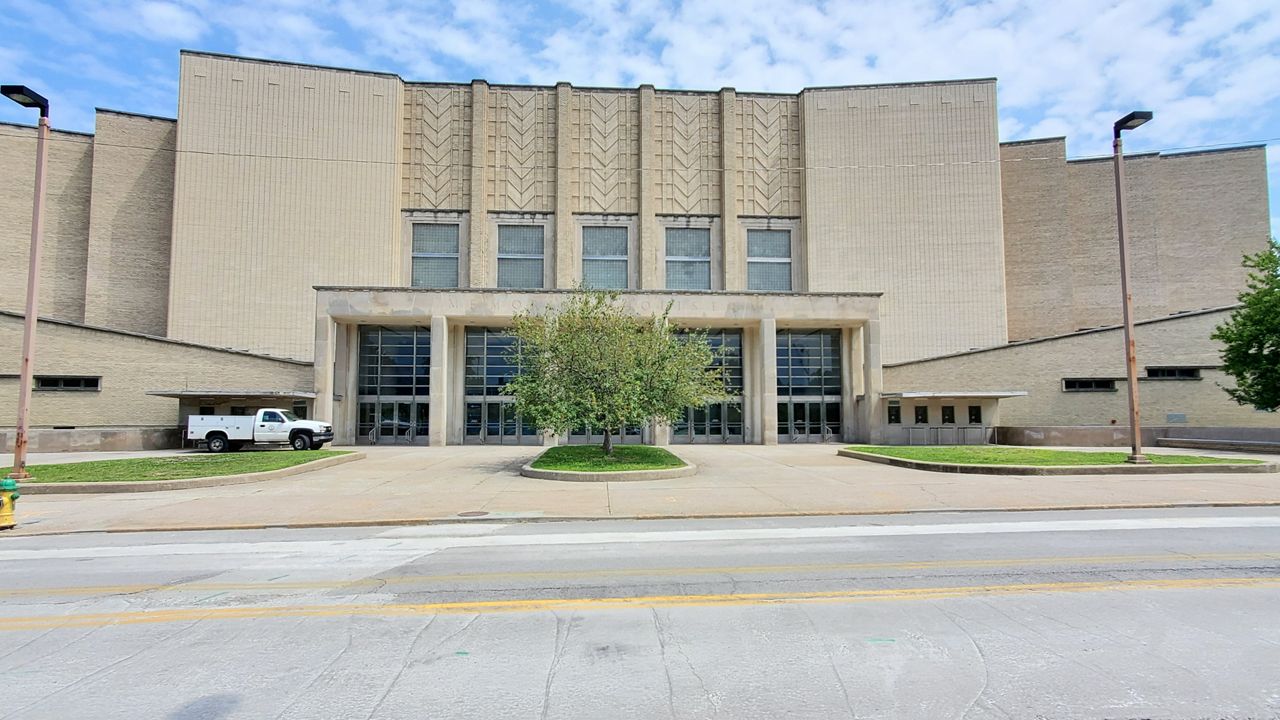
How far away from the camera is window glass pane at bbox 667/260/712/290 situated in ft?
127

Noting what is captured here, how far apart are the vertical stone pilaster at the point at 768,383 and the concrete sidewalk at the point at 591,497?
14.5m

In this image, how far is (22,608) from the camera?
5633 millimetres

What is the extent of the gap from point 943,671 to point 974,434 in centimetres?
3185

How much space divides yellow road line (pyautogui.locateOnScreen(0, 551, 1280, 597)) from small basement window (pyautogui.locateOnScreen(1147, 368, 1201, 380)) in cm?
2991

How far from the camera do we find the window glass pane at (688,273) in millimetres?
38812

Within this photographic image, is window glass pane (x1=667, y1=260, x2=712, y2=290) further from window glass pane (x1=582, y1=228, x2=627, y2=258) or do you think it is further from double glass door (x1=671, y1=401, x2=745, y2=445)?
double glass door (x1=671, y1=401, x2=745, y2=445)

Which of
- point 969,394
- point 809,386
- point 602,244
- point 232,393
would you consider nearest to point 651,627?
point 232,393

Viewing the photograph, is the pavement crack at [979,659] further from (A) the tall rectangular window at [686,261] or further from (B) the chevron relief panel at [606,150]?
(B) the chevron relief panel at [606,150]

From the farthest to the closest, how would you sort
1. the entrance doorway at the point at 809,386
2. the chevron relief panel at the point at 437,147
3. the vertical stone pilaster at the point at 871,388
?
the chevron relief panel at the point at 437,147 < the entrance doorway at the point at 809,386 < the vertical stone pilaster at the point at 871,388

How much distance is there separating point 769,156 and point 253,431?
3066 cm

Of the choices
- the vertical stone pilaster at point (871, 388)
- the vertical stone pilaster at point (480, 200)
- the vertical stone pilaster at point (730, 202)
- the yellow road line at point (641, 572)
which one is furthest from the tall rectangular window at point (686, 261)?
the yellow road line at point (641, 572)

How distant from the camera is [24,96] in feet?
45.8

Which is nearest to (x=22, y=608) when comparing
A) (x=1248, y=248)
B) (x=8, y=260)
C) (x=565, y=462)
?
(x=565, y=462)

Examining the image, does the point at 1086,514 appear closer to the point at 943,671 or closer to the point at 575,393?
the point at 943,671
